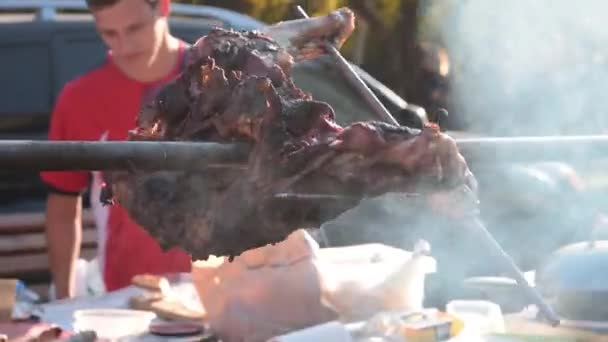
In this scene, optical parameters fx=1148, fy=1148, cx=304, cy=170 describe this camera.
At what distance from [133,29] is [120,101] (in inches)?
9.5

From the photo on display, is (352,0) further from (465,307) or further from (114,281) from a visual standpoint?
(465,307)

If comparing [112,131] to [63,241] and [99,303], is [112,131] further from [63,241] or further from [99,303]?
[99,303]

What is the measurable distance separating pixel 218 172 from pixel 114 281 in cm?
211

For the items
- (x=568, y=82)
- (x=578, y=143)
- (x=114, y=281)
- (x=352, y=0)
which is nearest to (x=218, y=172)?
(x=578, y=143)

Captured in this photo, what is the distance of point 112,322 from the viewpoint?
2.96m

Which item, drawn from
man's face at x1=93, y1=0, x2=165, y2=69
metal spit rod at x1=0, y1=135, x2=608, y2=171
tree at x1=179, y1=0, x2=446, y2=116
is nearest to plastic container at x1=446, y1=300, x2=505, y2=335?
metal spit rod at x1=0, y1=135, x2=608, y2=171

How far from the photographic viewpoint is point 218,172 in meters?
1.75

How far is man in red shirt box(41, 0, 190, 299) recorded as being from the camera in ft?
12.0

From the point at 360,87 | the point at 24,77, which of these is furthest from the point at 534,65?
the point at 360,87

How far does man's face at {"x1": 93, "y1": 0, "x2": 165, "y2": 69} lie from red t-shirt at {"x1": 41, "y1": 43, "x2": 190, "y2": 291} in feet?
0.29

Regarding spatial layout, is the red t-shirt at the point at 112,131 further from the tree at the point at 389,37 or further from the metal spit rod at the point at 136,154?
the tree at the point at 389,37

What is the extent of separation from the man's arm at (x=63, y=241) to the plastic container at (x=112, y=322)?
106cm

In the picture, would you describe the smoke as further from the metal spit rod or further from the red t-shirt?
the metal spit rod

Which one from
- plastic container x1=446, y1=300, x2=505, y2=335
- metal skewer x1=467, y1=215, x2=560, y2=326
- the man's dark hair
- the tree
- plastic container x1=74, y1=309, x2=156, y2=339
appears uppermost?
the man's dark hair
